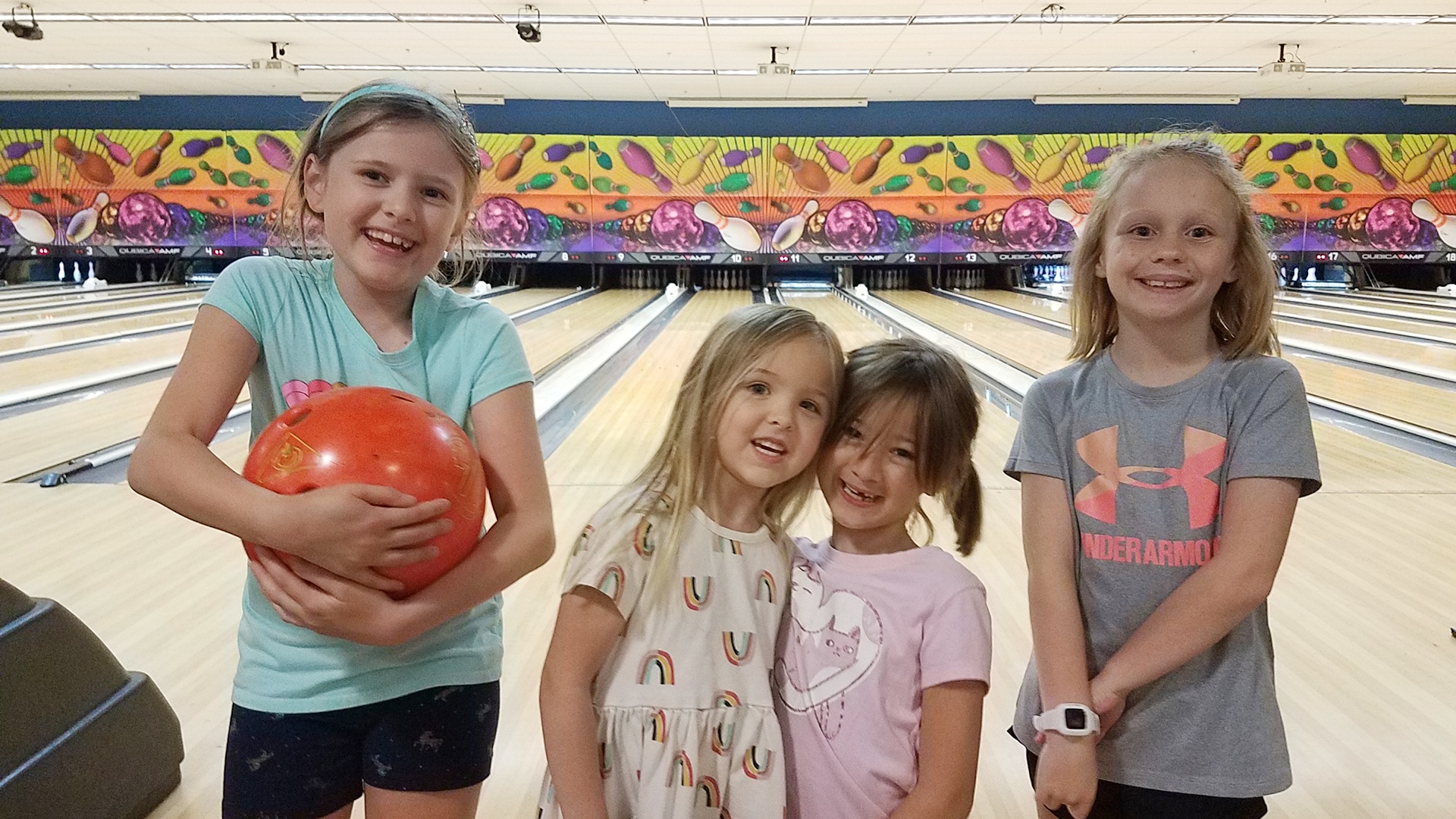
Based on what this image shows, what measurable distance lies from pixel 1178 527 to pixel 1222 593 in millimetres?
72

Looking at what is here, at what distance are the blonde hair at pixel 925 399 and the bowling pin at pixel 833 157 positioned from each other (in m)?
9.47

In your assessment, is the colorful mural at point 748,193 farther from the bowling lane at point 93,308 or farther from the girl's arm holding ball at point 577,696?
the girl's arm holding ball at point 577,696

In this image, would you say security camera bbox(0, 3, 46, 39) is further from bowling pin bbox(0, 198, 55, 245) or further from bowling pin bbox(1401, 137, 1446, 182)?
bowling pin bbox(1401, 137, 1446, 182)

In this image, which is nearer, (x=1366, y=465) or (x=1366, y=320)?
(x=1366, y=465)

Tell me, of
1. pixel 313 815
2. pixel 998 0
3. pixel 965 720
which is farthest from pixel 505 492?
pixel 998 0

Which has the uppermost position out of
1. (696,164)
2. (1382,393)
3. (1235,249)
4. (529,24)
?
(529,24)

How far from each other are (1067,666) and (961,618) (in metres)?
0.12

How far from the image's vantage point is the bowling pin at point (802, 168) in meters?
10.1

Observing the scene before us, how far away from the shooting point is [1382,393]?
4.55 metres

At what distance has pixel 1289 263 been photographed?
33.9ft

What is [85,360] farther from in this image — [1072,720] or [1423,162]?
[1423,162]

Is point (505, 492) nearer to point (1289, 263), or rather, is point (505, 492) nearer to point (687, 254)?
point (687, 254)

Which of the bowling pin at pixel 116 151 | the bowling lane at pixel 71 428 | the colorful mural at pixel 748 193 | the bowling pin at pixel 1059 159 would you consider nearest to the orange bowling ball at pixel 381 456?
the bowling lane at pixel 71 428

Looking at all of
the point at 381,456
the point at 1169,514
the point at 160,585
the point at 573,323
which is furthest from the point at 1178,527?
the point at 573,323
